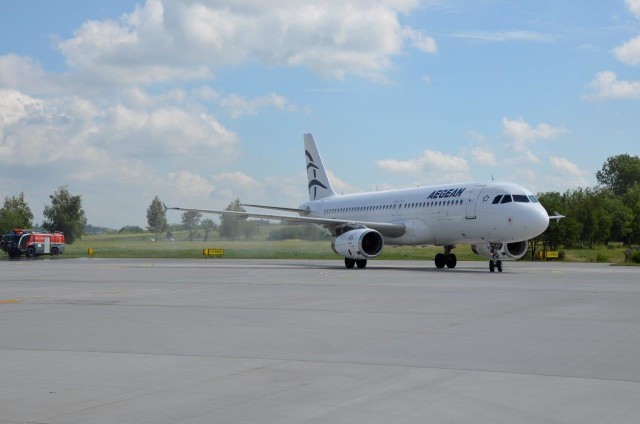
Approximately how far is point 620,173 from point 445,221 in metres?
136

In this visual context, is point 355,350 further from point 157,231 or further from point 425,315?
point 157,231

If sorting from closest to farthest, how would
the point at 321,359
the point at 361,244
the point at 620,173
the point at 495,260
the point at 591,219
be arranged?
1. the point at 321,359
2. the point at 495,260
3. the point at 361,244
4. the point at 591,219
5. the point at 620,173

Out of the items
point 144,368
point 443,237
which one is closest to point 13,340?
point 144,368

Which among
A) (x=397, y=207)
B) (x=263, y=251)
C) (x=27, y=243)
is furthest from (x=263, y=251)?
(x=397, y=207)

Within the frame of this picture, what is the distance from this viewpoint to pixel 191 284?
2469 cm

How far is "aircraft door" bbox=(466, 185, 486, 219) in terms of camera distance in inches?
1375

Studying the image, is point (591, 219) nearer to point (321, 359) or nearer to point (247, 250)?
point (247, 250)

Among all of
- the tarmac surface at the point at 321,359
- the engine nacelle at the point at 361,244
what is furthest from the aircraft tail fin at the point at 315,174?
the tarmac surface at the point at 321,359

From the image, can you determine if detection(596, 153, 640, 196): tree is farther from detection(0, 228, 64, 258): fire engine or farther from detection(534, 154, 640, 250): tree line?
detection(0, 228, 64, 258): fire engine

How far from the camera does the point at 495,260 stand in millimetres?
34500

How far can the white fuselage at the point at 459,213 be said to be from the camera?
3344 cm

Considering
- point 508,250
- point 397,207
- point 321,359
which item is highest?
point 397,207

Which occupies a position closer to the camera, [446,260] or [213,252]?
[446,260]

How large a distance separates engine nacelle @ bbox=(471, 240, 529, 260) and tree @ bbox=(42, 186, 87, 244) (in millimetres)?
65786
